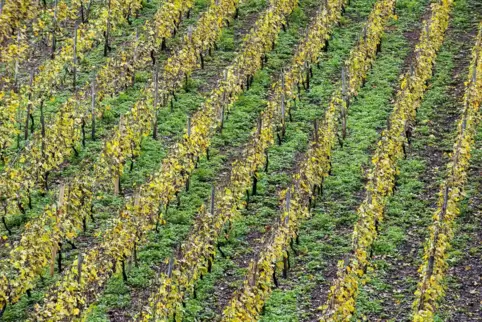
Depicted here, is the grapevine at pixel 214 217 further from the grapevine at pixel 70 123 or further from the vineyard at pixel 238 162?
the grapevine at pixel 70 123

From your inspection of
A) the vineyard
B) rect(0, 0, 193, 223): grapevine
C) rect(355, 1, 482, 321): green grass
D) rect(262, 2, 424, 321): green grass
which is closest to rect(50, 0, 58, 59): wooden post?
the vineyard

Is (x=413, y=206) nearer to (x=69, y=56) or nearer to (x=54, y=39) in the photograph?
(x=69, y=56)

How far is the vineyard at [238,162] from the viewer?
16.0 m

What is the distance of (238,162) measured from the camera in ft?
61.4

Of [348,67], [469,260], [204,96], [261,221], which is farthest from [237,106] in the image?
[469,260]

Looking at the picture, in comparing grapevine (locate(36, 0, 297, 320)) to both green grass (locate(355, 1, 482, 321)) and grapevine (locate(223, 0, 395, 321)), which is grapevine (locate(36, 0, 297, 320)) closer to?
grapevine (locate(223, 0, 395, 321))

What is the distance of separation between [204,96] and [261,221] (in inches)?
188

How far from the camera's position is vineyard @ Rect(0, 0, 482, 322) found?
16031 mm

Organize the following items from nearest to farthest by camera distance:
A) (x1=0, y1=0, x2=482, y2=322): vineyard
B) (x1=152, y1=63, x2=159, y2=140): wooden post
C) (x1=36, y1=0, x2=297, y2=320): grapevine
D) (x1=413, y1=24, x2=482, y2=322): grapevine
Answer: (x1=36, y1=0, x2=297, y2=320): grapevine
(x1=413, y1=24, x2=482, y2=322): grapevine
(x1=0, y1=0, x2=482, y2=322): vineyard
(x1=152, y1=63, x2=159, y2=140): wooden post

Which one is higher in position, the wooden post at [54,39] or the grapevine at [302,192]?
the wooden post at [54,39]

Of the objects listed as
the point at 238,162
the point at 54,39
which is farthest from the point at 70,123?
the point at 54,39

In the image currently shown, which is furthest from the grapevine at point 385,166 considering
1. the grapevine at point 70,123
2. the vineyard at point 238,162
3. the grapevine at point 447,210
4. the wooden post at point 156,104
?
the grapevine at point 70,123

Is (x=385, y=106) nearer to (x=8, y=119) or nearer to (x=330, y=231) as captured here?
(x=330, y=231)

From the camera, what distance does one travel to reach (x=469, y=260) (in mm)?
17359
